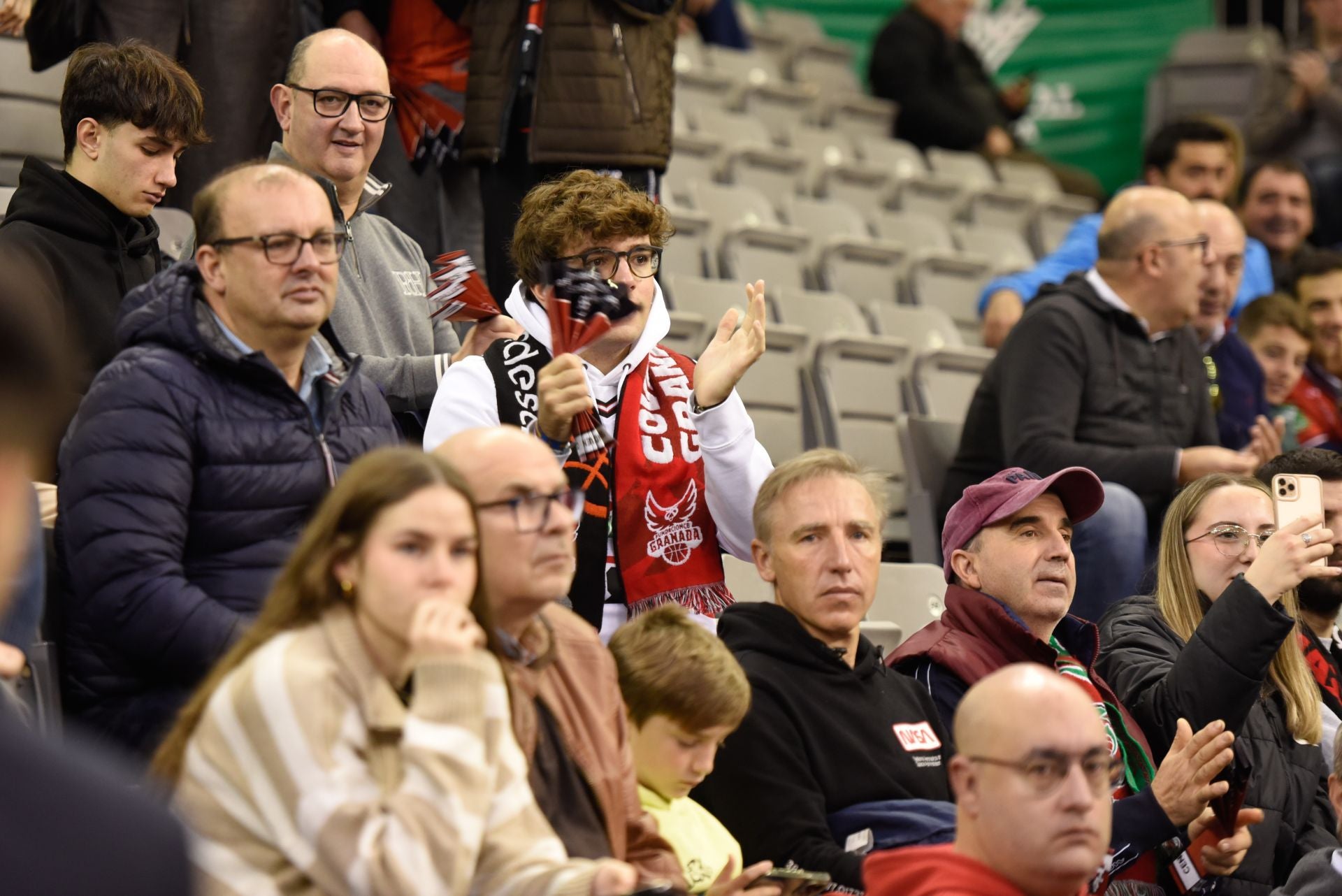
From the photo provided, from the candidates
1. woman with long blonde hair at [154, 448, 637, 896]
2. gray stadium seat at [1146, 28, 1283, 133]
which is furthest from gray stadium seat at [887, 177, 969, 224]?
woman with long blonde hair at [154, 448, 637, 896]

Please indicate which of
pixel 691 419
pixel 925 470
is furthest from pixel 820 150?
pixel 691 419

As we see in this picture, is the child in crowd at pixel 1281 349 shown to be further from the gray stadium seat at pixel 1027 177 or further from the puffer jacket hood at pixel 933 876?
the puffer jacket hood at pixel 933 876

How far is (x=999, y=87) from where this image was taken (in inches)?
420

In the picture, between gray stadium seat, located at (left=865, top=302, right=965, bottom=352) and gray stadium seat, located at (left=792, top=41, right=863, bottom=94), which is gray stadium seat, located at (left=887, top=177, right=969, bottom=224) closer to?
gray stadium seat, located at (left=792, top=41, right=863, bottom=94)

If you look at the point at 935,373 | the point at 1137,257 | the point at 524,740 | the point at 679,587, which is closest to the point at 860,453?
the point at 935,373

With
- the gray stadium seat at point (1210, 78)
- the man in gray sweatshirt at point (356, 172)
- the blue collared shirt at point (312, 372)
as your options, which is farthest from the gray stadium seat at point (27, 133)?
the gray stadium seat at point (1210, 78)

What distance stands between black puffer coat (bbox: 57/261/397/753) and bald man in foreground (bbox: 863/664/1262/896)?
106 cm

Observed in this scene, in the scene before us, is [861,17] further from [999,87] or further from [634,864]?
[634,864]

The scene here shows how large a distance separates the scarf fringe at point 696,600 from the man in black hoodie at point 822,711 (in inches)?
8.7

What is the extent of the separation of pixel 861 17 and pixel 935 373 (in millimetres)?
4844

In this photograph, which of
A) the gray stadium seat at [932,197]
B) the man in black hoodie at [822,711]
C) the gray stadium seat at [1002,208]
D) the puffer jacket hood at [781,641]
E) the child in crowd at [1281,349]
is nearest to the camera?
the man in black hoodie at [822,711]

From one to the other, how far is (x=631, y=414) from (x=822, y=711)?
737 mm

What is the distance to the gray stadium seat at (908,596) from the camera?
15.1ft

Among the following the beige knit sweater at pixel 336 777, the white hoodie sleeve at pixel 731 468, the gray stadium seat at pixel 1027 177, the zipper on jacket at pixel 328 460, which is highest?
the gray stadium seat at pixel 1027 177
